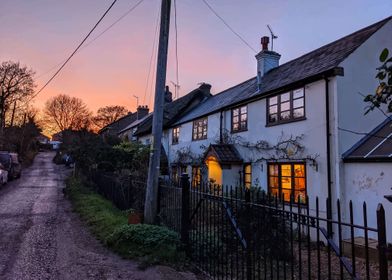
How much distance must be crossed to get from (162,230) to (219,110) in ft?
39.5

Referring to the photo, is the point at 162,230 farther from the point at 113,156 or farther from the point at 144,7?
the point at 113,156

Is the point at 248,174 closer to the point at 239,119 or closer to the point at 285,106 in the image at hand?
Answer: the point at 239,119

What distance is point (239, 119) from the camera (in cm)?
1720

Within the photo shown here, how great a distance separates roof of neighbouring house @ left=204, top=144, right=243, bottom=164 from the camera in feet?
53.7

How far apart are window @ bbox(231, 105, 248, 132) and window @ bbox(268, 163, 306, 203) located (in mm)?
3083

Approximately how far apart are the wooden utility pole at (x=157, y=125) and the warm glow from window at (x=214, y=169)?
8.47m

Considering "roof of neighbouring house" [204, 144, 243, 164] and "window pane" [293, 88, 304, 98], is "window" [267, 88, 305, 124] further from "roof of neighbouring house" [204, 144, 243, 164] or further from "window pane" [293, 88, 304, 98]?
"roof of neighbouring house" [204, 144, 243, 164]

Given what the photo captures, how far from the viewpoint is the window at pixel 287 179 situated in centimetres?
1259

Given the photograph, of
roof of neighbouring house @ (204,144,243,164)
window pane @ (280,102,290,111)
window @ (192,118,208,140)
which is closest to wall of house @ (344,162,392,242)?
window pane @ (280,102,290,111)

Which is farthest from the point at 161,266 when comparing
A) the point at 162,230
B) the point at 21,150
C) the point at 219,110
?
the point at 21,150

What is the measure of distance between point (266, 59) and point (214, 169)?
22.6ft

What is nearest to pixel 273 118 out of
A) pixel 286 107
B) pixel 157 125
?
pixel 286 107

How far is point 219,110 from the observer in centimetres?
1886

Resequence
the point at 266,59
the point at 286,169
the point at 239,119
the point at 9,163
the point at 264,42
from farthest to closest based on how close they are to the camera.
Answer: the point at 9,163, the point at 266,59, the point at 264,42, the point at 239,119, the point at 286,169
